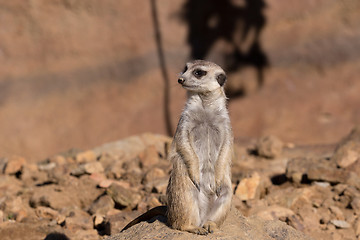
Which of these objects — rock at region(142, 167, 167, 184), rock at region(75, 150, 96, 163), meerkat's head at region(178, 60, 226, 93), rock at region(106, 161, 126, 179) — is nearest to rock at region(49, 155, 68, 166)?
rock at region(75, 150, 96, 163)

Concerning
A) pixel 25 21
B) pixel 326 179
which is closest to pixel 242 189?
pixel 326 179

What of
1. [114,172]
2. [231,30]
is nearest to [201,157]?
[114,172]

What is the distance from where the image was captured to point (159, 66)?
7.65 meters

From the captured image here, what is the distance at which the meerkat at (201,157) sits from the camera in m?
2.93

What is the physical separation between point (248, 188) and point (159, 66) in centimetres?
378

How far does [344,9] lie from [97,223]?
5316 mm

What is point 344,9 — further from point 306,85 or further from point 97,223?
point 97,223

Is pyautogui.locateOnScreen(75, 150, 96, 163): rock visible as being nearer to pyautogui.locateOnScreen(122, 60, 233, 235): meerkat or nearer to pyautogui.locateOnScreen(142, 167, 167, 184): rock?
pyautogui.locateOnScreen(142, 167, 167, 184): rock

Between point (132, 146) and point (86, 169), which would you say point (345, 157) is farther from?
point (132, 146)

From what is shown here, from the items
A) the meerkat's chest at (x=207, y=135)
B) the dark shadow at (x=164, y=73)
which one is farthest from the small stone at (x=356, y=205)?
the dark shadow at (x=164, y=73)

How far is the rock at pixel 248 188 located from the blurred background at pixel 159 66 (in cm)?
313

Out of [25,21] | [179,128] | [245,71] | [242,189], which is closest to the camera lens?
[179,128]

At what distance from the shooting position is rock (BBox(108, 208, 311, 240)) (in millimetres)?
2868

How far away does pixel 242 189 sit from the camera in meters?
4.20
